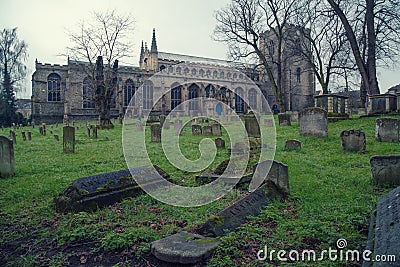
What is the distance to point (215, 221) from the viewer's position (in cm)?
323

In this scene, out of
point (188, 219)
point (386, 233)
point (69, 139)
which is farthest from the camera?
point (69, 139)

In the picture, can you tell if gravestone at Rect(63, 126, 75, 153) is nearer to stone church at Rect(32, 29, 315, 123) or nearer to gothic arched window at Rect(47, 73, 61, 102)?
stone church at Rect(32, 29, 315, 123)

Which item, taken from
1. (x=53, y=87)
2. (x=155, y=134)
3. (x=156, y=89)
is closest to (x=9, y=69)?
(x=53, y=87)

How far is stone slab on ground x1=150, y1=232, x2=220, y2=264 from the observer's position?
8.75 ft

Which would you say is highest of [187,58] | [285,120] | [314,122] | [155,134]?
[187,58]

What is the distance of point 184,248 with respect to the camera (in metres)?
2.78

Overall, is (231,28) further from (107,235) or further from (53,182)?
(107,235)

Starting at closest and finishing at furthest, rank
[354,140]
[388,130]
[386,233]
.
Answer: [386,233], [354,140], [388,130]

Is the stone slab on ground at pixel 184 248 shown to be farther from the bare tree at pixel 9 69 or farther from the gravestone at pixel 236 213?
the bare tree at pixel 9 69

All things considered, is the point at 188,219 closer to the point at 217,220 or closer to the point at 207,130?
the point at 217,220

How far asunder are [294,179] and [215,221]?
282cm

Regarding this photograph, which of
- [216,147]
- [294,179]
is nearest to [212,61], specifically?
[216,147]

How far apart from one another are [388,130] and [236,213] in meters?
7.83

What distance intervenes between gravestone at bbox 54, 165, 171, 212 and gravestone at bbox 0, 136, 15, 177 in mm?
2647
